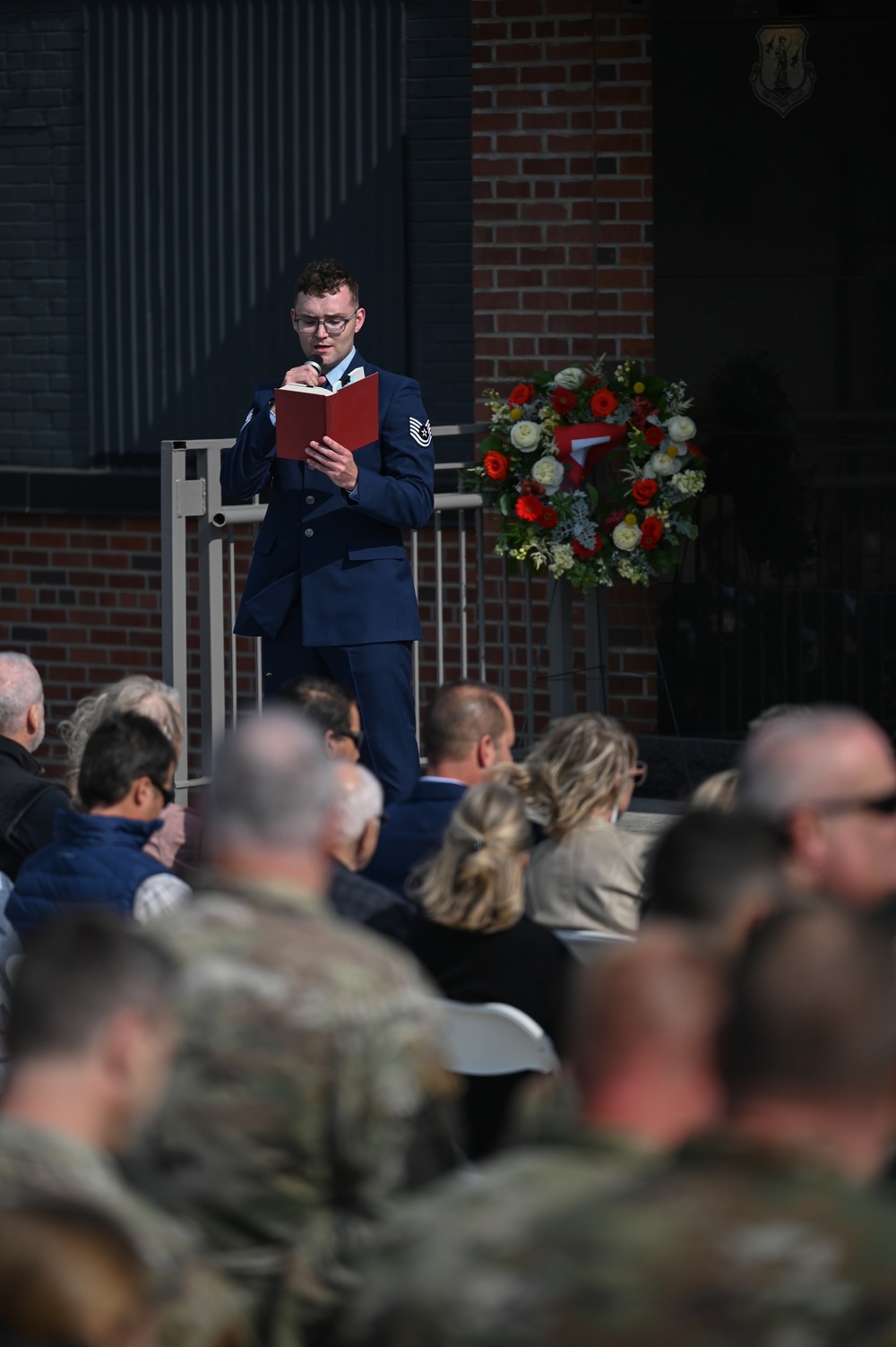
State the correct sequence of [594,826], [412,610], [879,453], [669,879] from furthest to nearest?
[879,453] → [412,610] → [594,826] → [669,879]

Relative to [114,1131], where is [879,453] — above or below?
above

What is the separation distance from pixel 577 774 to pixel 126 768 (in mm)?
958

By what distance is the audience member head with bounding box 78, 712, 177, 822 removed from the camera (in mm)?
4129

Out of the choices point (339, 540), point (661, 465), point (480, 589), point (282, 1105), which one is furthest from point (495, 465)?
point (282, 1105)

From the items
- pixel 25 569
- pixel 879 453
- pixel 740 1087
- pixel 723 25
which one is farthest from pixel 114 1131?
pixel 25 569

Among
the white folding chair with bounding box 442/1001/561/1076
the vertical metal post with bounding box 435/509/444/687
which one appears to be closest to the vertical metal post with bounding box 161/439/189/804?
the vertical metal post with bounding box 435/509/444/687

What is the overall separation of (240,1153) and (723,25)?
550cm

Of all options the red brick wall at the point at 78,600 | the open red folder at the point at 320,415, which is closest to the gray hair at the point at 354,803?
the open red folder at the point at 320,415

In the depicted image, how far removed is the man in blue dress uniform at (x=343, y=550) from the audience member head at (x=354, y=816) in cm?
179

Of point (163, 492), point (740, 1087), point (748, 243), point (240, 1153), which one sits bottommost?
point (240, 1153)

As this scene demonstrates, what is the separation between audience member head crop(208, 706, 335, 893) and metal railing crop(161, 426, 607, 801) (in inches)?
131

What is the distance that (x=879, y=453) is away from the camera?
22.7 ft

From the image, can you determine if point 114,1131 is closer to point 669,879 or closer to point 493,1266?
point 493,1266

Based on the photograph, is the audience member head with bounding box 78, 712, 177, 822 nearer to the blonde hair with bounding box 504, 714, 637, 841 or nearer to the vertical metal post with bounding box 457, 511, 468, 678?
the blonde hair with bounding box 504, 714, 637, 841
